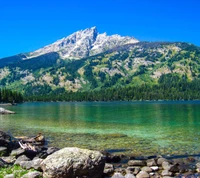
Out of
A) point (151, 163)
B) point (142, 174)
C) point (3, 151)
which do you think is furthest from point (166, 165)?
point (3, 151)

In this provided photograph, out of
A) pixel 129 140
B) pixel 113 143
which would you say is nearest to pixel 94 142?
pixel 113 143

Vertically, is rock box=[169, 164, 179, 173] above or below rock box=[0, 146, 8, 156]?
below

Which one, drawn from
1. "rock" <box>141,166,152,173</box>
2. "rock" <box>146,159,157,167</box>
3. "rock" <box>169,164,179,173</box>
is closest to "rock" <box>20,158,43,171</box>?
"rock" <box>141,166,152,173</box>

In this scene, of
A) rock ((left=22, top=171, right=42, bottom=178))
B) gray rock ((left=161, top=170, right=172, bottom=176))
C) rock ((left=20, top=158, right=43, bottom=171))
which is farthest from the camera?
gray rock ((left=161, top=170, right=172, bottom=176))

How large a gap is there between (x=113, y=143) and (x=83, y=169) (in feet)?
73.8

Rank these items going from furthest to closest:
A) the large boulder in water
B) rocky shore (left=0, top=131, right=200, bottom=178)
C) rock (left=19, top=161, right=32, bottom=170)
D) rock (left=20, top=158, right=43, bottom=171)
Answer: rock (left=19, top=161, right=32, bottom=170) → rock (left=20, top=158, right=43, bottom=171) → rocky shore (left=0, top=131, right=200, bottom=178) → the large boulder in water

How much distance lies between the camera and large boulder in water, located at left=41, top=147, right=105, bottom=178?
20.9 metres

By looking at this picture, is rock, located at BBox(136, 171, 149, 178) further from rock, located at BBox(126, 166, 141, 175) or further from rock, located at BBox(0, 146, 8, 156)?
rock, located at BBox(0, 146, 8, 156)

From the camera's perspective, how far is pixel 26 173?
21172mm

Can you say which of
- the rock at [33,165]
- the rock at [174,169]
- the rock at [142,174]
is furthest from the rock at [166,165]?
the rock at [33,165]

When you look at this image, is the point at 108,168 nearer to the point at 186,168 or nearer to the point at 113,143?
the point at 186,168

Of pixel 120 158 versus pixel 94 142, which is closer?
pixel 120 158

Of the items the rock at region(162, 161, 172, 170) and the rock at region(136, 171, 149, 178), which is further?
the rock at region(162, 161, 172, 170)

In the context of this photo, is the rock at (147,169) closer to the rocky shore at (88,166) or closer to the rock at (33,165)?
the rocky shore at (88,166)
